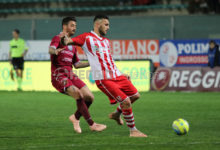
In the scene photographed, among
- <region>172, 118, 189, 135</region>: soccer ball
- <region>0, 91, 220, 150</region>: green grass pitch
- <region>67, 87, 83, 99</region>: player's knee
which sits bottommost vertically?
<region>0, 91, 220, 150</region>: green grass pitch

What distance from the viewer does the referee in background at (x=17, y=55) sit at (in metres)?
19.1

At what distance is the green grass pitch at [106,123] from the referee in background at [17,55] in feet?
9.23

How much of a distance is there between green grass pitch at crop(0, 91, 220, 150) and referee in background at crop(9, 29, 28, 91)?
9.23 feet

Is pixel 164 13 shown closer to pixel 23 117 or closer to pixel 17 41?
pixel 17 41

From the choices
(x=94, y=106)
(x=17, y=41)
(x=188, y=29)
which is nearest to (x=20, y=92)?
(x=17, y=41)

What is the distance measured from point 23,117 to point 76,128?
8.99 ft

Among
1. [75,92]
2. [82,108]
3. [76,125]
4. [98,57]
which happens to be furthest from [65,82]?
[98,57]

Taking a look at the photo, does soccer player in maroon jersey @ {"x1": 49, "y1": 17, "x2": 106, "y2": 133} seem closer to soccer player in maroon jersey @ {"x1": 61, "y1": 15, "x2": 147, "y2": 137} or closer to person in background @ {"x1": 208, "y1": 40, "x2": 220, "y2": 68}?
soccer player in maroon jersey @ {"x1": 61, "y1": 15, "x2": 147, "y2": 137}

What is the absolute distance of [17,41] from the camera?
19.8 m

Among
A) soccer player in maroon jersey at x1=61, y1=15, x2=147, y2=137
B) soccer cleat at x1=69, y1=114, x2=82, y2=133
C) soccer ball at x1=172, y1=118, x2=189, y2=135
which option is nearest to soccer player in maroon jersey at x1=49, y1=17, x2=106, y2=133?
soccer cleat at x1=69, y1=114, x2=82, y2=133

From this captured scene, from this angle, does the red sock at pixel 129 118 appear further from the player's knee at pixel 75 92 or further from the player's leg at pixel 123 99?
the player's knee at pixel 75 92

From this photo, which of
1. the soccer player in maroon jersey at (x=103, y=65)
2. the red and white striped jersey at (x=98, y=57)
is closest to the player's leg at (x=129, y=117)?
the soccer player in maroon jersey at (x=103, y=65)

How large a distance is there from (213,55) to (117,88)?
13.4 m

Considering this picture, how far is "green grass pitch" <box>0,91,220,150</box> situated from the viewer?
22.3 ft
